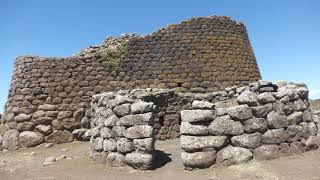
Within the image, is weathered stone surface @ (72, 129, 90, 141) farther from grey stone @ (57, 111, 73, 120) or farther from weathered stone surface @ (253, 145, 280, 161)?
weathered stone surface @ (253, 145, 280, 161)

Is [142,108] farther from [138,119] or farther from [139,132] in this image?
[139,132]

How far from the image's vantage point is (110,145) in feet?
24.5

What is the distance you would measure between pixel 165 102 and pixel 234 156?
551 centimetres

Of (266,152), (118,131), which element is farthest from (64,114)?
(266,152)

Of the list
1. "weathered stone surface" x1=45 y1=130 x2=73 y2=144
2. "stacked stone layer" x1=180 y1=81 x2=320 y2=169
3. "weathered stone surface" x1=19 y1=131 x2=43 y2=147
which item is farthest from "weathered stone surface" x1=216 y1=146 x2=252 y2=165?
"weathered stone surface" x1=19 y1=131 x2=43 y2=147

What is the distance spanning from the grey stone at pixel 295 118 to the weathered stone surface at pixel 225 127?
1.03 metres

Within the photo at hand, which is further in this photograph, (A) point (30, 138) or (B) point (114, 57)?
(B) point (114, 57)

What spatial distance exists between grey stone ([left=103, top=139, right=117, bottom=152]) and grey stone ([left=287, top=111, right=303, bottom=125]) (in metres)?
3.53

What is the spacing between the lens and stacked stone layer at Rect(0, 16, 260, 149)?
39.7 feet

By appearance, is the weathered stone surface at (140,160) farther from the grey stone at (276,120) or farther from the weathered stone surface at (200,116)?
the grey stone at (276,120)

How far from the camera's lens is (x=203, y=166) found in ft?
20.7

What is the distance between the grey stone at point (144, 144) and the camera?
22.2 ft

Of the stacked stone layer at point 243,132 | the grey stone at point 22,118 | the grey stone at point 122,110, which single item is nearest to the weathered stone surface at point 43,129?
the grey stone at point 22,118

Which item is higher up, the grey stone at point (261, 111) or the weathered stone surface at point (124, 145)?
the grey stone at point (261, 111)
